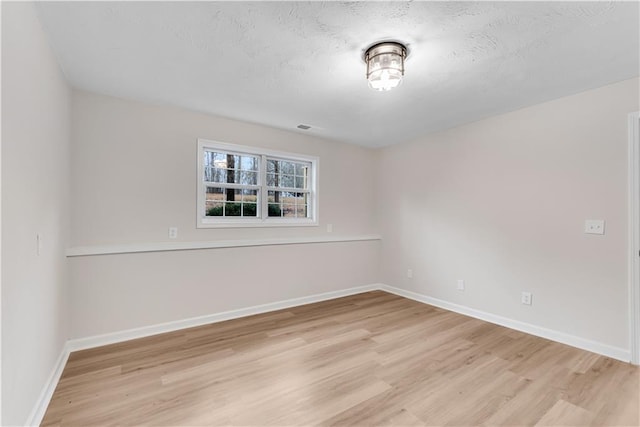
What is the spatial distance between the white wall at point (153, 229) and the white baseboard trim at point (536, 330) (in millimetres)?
1712

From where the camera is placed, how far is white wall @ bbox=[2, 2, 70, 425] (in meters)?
1.30

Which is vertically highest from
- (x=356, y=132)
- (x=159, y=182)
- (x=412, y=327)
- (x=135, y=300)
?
(x=356, y=132)

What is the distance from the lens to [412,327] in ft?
10.4

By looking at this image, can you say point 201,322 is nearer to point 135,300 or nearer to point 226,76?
point 135,300

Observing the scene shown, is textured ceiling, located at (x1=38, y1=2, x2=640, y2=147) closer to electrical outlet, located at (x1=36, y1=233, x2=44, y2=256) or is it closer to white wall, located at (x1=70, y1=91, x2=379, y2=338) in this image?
white wall, located at (x1=70, y1=91, x2=379, y2=338)

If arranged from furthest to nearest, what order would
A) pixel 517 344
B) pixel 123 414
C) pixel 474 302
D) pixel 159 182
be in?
pixel 474 302 → pixel 159 182 → pixel 517 344 → pixel 123 414

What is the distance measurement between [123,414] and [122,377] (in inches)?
19.1

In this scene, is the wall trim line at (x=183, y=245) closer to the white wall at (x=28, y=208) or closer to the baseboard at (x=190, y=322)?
the white wall at (x=28, y=208)

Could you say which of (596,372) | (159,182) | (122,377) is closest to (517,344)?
(596,372)

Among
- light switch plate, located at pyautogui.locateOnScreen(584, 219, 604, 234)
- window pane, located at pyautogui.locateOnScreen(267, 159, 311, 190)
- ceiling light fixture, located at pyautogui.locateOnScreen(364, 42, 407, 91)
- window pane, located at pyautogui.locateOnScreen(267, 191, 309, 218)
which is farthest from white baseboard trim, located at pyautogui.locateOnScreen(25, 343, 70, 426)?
light switch plate, located at pyautogui.locateOnScreen(584, 219, 604, 234)

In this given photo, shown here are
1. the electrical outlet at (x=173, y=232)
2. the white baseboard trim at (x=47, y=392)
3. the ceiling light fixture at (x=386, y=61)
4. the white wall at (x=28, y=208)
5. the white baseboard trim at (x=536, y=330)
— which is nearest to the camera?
the white wall at (x=28, y=208)

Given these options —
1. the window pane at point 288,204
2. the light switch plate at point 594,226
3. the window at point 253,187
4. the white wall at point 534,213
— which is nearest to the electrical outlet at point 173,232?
the window at point 253,187

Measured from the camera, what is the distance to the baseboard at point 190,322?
264 centimetres

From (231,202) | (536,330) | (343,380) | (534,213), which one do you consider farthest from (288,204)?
(536,330)
